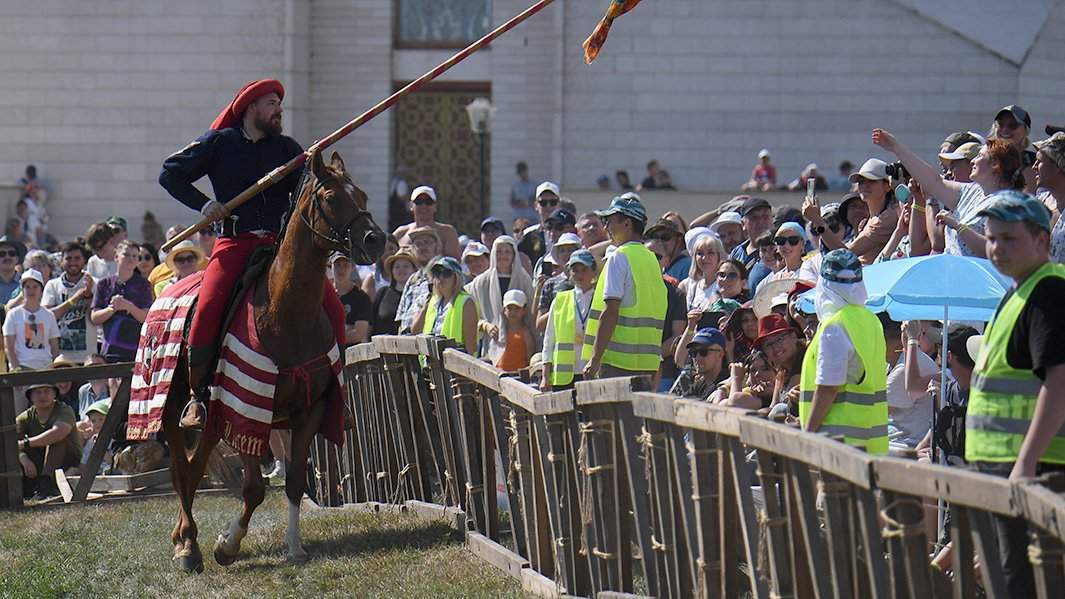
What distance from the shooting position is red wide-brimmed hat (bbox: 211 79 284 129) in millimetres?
10234

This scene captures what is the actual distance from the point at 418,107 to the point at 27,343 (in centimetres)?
1604

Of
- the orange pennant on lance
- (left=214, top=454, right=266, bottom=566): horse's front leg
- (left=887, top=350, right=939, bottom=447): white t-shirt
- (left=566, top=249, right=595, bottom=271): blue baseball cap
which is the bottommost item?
(left=214, top=454, right=266, bottom=566): horse's front leg

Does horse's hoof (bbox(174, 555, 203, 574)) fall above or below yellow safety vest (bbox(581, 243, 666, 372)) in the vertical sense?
below

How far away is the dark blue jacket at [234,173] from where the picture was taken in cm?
1011

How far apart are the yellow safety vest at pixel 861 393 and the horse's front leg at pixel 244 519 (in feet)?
11.9

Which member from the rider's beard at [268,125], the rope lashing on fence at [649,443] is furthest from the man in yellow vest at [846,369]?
the rider's beard at [268,125]

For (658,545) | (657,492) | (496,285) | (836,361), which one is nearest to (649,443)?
(657,492)

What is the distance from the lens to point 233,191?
1012 cm

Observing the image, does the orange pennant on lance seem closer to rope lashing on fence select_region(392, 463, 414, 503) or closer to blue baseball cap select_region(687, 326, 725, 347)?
blue baseball cap select_region(687, 326, 725, 347)

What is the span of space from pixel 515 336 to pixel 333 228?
13.7 ft

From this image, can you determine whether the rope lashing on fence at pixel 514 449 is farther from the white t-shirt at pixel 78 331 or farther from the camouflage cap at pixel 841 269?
the white t-shirt at pixel 78 331

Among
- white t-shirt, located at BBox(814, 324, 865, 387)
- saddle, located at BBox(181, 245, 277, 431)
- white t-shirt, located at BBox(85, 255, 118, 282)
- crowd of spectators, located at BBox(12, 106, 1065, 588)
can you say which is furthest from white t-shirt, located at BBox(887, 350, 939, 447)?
white t-shirt, located at BBox(85, 255, 118, 282)

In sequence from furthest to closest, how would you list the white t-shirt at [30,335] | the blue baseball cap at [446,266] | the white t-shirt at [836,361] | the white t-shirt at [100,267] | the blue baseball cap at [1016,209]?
the white t-shirt at [100,267], the white t-shirt at [30,335], the blue baseball cap at [446,266], the white t-shirt at [836,361], the blue baseball cap at [1016,209]

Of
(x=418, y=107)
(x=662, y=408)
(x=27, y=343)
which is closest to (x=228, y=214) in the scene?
(x=662, y=408)
